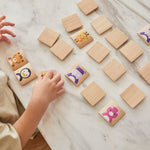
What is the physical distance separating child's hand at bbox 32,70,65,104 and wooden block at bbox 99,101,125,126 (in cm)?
17

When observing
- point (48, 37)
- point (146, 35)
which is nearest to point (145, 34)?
point (146, 35)

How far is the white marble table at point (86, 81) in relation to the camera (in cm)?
66

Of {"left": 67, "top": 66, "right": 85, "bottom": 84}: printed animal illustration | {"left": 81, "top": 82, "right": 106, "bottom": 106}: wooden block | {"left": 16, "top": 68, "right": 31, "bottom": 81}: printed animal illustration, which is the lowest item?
{"left": 81, "top": 82, "right": 106, "bottom": 106}: wooden block

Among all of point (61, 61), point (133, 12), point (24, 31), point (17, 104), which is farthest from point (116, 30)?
point (17, 104)

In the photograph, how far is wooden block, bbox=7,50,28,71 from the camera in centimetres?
74

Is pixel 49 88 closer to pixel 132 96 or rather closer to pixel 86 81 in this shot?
pixel 86 81

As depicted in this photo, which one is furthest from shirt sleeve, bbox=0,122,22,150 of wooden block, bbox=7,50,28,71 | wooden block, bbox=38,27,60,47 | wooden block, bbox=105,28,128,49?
wooden block, bbox=105,28,128,49

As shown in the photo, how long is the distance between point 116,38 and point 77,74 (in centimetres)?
23

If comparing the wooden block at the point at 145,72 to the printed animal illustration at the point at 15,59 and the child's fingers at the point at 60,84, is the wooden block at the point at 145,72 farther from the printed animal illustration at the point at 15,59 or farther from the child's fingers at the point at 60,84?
the printed animal illustration at the point at 15,59

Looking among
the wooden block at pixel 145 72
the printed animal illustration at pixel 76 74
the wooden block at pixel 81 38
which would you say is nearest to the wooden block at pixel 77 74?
the printed animal illustration at pixel 76 74

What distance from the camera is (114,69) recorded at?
728mm

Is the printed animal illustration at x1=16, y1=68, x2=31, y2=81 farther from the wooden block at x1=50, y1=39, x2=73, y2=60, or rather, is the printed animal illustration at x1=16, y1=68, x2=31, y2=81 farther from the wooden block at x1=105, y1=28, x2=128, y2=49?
the wooden block at x1=105, y1=28, x2=128, y2=49

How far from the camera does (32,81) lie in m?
0.74

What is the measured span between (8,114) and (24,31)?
359mm
